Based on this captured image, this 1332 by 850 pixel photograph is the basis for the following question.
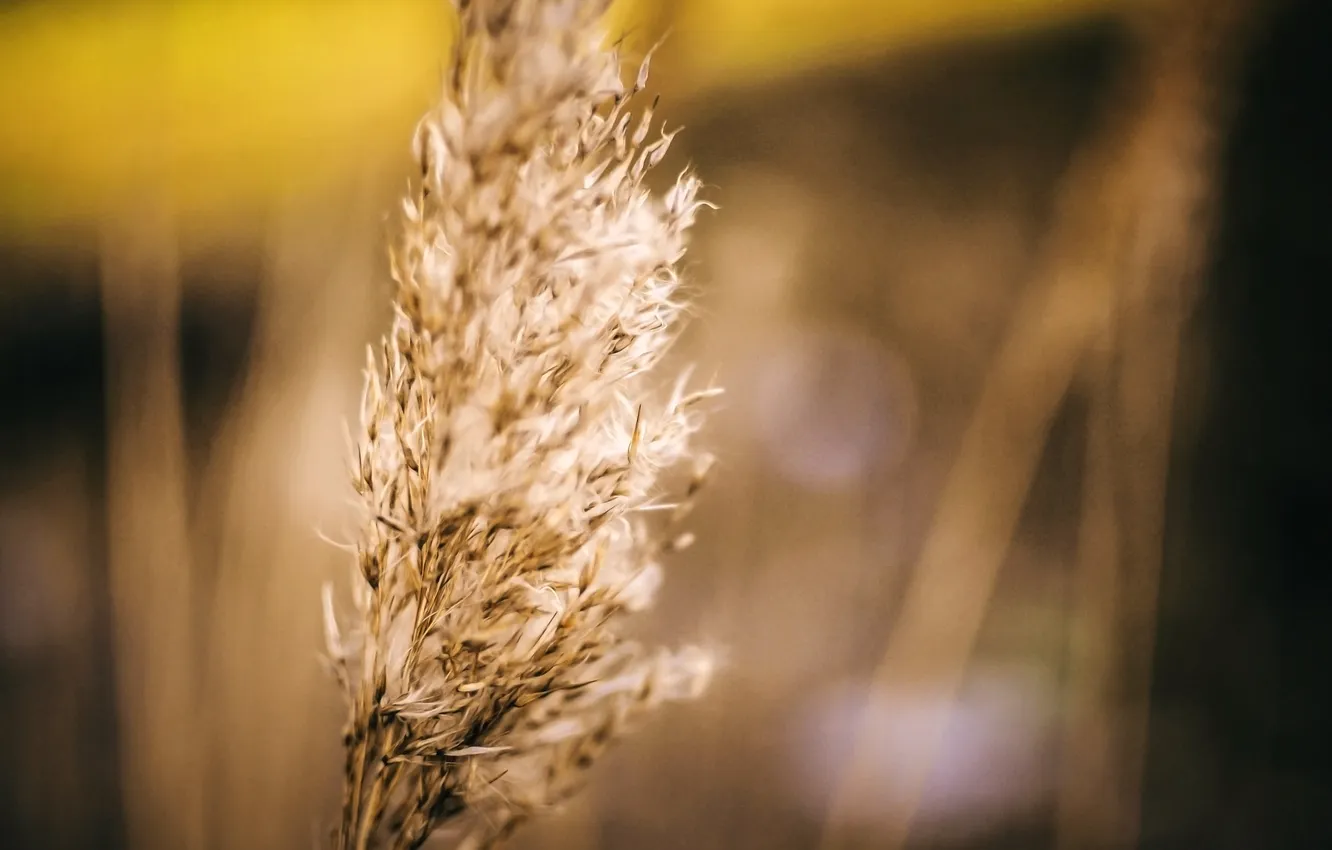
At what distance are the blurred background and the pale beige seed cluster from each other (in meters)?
0.45

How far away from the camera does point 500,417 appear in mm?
285

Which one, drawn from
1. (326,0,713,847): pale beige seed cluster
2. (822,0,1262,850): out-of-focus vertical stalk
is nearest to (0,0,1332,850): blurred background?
(822,0,1262,850): out-of-focus vertical stalk

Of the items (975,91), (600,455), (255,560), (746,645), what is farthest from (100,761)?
(975,91)

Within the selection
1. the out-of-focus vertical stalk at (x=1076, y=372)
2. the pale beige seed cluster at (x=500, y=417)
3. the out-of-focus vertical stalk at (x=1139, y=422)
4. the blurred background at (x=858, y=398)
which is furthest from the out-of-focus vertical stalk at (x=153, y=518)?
the out-of-focus vertical stalk at (x=1139, y=422)

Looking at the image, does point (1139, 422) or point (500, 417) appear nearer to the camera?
point (500, 417)

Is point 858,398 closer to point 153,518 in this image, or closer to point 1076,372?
point 1076,372

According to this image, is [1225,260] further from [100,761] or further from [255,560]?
[100,761]

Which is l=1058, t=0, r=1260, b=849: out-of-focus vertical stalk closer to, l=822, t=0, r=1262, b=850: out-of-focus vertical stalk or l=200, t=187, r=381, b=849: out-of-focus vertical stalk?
l=822, t=0, r=1262, b=850: out-of-focus vertical stalk

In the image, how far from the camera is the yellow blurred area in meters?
Result: 0.72

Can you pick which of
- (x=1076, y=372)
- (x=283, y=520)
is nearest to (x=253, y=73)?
(x=283, y=520)

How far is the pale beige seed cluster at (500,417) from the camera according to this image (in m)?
0.28

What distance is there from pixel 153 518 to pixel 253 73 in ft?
1.81

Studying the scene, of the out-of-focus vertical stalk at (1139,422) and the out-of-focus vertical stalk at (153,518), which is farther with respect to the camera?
the out-of-focus vertical stalk at (153,518)

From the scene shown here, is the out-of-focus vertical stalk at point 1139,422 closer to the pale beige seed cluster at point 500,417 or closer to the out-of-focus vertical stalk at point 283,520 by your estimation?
the pale beige seed cluster at point 500,417
